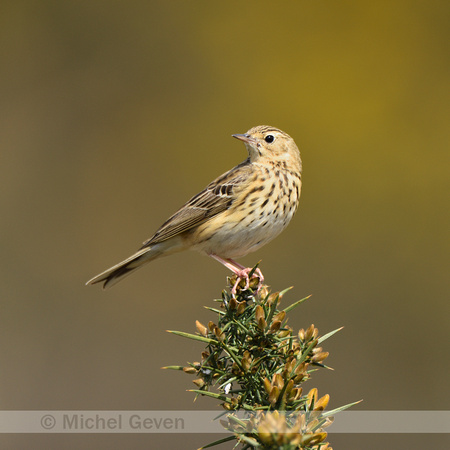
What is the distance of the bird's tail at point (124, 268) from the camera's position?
3.71 m

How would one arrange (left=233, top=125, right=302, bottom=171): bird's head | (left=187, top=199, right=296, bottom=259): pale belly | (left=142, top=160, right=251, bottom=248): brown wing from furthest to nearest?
(left=233, top=125, right=302, bottom=171): bird's head → (left=142, top=160, right=251, bottom=248): brown wing → (left=187, top=199, right=296, bottom=259): pale belly

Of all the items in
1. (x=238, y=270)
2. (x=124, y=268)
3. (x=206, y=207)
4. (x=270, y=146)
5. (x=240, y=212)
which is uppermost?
(x=270, y=146)

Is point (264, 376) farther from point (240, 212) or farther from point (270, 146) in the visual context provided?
point (270, 146)

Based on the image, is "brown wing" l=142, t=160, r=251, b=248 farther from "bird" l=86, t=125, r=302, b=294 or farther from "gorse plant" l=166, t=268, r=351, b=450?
"gorse plant" l=166, t=268, r=351, b=450

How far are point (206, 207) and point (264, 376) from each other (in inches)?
85.5

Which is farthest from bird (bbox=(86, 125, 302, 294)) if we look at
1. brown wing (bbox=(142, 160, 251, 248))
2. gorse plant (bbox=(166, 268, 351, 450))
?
gorse plant (bbox=(166, 268, 351, 450))

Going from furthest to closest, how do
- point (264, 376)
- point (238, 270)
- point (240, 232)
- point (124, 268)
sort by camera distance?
point (124, 268) → point (240, 232) → point (238, 270) → point (264, 376)

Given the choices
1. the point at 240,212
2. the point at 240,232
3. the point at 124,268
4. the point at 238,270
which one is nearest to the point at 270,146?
the point at 240,212

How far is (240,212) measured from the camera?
12.2 ft

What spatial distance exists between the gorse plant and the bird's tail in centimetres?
172

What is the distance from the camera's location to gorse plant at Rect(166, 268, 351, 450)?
1.48 metres

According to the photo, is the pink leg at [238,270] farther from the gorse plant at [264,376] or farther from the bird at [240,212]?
the gorse plant at [264,376]

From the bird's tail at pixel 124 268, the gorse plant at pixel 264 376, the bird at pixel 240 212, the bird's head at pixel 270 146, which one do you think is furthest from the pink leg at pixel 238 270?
the bird's head at pixel 270 146

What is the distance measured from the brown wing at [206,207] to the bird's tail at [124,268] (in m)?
0.07
